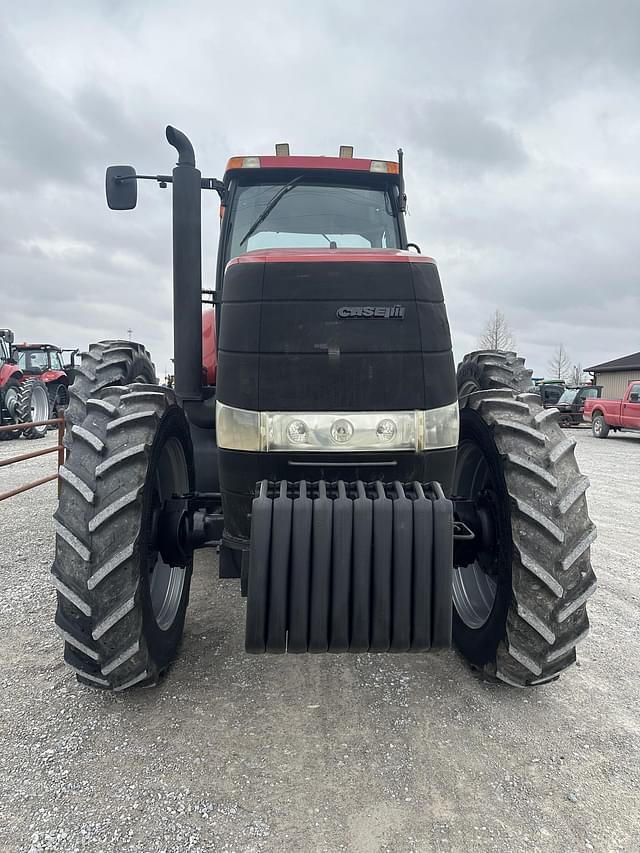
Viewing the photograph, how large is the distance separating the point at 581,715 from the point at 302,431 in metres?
1.84

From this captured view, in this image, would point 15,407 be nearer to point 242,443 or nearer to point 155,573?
point 155,573

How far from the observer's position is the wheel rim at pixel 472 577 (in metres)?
3.06

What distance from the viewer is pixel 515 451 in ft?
8.16

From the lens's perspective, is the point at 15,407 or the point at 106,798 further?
the point at 15,407

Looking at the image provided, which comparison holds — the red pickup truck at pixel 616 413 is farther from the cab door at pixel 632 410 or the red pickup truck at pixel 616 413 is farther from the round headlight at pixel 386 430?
the round headlight at pixel 386 430

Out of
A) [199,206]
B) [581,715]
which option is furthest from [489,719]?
[199,206]

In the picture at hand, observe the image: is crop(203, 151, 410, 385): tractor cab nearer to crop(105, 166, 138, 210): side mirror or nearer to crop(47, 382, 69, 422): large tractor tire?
crop(105, 166, 138, 210): side mirror

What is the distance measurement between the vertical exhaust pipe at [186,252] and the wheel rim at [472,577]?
1605mm

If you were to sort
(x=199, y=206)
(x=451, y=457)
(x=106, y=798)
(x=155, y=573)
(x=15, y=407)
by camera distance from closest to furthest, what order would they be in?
(x=106, y=798), (x=451, y=457), (x=199, y=206), (x=155, y=573), (x=15, y=407)

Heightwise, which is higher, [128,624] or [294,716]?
[128,624]

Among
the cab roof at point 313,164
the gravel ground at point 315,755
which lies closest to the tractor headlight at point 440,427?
the gravel ground at point 315,755

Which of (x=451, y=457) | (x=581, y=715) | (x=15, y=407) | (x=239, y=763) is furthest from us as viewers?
(x=15, y=407)

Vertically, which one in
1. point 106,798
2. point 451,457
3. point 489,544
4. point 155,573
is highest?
point 451,457

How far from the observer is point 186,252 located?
286 cm
